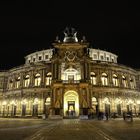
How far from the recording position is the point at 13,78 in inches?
2221

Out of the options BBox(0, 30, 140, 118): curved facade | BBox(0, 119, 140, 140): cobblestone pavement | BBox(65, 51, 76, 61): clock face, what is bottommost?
BBox(0, 119, 140, 140): cobblestone pavement

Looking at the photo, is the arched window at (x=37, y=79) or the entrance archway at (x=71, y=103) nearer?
the entrance archway at (x=71, y=103)

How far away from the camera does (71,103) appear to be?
45.6 m

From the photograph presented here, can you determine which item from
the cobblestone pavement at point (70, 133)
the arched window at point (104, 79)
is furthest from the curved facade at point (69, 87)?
the cobblestone pavement at point (70, 133)

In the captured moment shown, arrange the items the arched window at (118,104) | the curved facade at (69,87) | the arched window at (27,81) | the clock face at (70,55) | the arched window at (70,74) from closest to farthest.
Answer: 1. the curved facade at (69,87)
2. the arched window at (70,74)
3. the clock face at (70,55)
4. the arched window at (118,104)
5. the arched window at (27,81)

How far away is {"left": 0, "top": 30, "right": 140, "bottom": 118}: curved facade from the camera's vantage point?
42.9m

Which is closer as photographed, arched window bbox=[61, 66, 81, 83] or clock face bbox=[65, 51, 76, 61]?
arched window bbox=[61, 66, 81, 83]

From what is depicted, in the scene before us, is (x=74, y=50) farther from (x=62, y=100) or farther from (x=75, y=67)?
(x=62, y=100)

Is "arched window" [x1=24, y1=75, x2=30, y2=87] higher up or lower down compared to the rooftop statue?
lower down

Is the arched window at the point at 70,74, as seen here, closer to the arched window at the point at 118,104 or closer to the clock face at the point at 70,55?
the clock face at the point at 70,55

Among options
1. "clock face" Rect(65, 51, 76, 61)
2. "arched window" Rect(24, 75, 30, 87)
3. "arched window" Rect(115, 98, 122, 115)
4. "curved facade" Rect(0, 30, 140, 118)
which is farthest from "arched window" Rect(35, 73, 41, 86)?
"arched window" Rect(115, 98, 122, 115)

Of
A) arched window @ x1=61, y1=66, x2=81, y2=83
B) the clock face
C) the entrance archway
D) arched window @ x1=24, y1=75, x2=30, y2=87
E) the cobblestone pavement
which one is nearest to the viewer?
the cobblestone pavement

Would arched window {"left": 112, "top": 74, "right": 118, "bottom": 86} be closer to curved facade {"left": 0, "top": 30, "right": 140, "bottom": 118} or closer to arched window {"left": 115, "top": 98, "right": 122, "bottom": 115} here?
curved facade {"left": 0, "top": 30, "right": 140, "bottom": 118}

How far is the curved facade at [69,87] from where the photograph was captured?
42.9 metres
